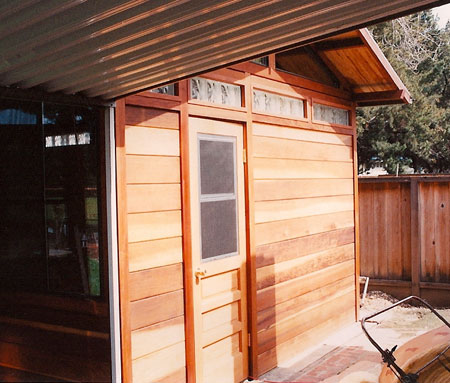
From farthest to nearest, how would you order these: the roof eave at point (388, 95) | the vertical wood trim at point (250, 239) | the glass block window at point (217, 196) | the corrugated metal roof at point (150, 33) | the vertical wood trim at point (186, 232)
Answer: the roof eave at point (388, 95) → the vertical wood trim at point (250, 239) → the glass block window at point (217, 196) → the vertical wood trim at point (186, 232) → the corrugated metal roof at point (150, 33)

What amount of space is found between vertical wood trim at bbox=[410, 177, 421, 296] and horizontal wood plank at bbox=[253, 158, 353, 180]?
4.78 feet

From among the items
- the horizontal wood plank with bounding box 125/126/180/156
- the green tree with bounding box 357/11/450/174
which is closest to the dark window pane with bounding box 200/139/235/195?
the horizontal wood plank with bounding box 125/126/180/156

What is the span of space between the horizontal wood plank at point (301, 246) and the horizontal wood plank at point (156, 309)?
1.17 meters

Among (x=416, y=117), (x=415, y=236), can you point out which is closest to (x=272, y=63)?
(x=415, y=236)

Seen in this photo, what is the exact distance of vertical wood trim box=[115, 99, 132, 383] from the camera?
11.9 feet

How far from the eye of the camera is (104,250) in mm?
3607

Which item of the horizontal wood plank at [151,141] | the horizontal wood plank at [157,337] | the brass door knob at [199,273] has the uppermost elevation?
the horizontal wood plank at [151,141]

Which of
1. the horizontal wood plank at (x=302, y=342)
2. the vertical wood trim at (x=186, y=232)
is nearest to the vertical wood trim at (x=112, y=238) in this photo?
the vertical wood trim at (x=186, y=232)

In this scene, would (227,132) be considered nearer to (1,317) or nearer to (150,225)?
(150,225)

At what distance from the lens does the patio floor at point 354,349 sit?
5.04 metres

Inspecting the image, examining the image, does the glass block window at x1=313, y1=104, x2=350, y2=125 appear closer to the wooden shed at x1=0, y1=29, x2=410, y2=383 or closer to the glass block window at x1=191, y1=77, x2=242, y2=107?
the wooden shed at x1=0, y1=29, x2=410, y2=383

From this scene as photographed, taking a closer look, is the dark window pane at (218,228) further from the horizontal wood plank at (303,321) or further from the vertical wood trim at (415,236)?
the vertical wood trim at (415,236)

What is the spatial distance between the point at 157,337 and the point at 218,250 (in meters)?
1.00

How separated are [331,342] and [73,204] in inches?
155
